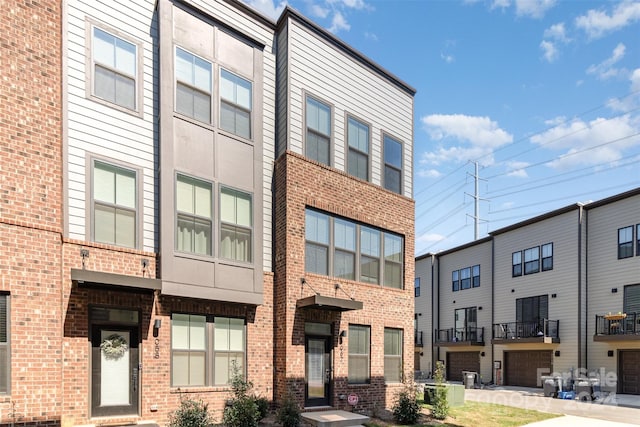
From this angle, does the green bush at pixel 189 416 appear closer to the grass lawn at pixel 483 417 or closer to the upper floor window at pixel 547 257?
the grass lawn at pixel 483 417

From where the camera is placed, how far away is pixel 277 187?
11.7m

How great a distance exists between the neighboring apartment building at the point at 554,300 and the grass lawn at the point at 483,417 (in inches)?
343

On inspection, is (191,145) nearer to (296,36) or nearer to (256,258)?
(256,258)

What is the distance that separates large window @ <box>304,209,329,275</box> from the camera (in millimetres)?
11984

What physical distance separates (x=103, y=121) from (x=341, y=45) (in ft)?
23.6

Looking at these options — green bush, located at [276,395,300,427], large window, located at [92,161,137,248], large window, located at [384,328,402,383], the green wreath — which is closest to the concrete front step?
green bush, located at [276,395,300,427]

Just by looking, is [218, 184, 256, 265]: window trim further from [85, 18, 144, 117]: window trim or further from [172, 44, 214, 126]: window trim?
[85, 18, 144, 117]: window trim

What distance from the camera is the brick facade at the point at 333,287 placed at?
11.2 metres

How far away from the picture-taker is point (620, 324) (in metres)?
20.3

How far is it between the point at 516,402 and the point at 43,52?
18.0 m

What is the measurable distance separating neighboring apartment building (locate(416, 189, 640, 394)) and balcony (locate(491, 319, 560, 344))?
5cm

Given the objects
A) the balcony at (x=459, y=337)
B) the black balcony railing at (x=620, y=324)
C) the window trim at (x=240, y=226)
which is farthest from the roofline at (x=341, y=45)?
the balcony at (x=459, y=337)

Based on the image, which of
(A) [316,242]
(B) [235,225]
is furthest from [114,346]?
(A) [316,242]

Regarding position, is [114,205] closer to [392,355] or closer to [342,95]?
[342,95]
